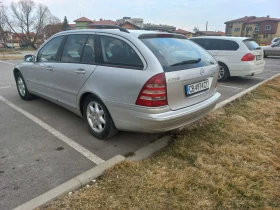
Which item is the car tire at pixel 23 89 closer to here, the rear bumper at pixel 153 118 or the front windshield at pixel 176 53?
the rear bumper at pixel 153 118

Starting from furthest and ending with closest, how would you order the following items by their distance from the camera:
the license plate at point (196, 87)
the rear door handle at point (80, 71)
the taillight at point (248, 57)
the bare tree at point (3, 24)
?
1. the bare tree at point (3, 24)
2. the taillight at point (248, 57)
3. the rear door handle at point (80, 71)
4. the license plate at point (196, 87)

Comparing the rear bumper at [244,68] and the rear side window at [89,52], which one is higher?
the rear side window at [89,52]

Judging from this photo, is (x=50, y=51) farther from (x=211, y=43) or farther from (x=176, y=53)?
(x=211, y=43)

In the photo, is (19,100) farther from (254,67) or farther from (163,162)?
(254,67)

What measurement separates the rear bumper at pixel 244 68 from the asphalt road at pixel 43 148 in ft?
17.0

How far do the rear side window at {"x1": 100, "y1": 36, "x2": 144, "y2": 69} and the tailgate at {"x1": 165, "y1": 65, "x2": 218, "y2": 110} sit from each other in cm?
44

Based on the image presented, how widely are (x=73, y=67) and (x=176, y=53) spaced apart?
159 centimetres

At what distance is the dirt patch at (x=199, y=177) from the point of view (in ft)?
6.97

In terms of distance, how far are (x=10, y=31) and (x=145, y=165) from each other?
50387 mm

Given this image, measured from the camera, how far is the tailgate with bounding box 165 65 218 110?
106 inches

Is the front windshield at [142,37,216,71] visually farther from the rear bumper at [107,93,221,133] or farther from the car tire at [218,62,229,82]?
the car tire at [218,62,229,82]

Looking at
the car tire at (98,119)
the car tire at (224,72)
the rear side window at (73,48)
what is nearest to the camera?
the car tire at (98,119)

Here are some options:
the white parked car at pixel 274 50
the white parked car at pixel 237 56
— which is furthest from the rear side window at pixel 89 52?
the white parked car at pixel 274 50

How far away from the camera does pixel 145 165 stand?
269 cm
